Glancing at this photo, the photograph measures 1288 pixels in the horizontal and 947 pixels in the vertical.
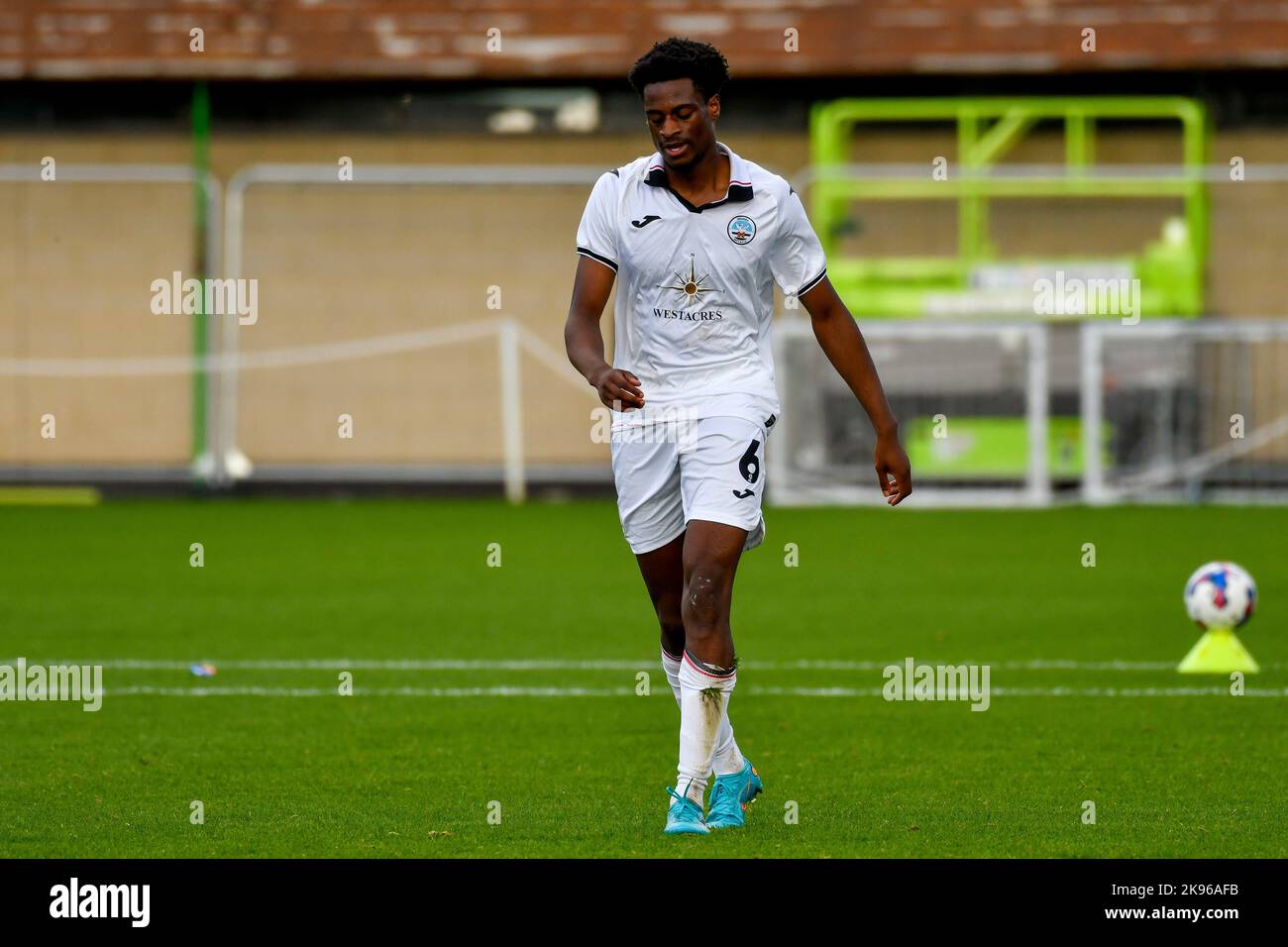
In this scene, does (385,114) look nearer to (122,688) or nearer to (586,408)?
(586,408)

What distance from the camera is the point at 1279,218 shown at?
2350 cm

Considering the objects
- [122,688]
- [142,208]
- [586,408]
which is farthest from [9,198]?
[122,688]

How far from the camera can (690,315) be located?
6590 millimetres

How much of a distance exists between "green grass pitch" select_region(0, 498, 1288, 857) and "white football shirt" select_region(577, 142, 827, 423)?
131 cm

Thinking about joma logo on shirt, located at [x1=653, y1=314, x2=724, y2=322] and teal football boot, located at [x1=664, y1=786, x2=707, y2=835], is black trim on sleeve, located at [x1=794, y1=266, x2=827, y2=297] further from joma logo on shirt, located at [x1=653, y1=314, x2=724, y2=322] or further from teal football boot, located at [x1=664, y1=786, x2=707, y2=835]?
teal football boot, located at [x1=664, y1=786, x2=707, y2=835]

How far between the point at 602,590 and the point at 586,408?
1008 centimetres

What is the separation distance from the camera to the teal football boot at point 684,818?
639 cm

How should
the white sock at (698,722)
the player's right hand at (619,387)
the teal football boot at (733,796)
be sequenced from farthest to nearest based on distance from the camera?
the teal football boot at (733,796)
the white sock at (698,722)
the player's right hand at (619,387)

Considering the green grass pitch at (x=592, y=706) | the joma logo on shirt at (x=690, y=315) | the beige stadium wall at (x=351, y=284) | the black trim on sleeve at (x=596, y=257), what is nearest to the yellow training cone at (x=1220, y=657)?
the green grass pitch at (x=592, y=706)

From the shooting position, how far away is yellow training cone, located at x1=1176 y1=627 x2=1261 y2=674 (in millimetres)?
10297

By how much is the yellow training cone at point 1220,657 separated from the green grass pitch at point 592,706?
17 cm

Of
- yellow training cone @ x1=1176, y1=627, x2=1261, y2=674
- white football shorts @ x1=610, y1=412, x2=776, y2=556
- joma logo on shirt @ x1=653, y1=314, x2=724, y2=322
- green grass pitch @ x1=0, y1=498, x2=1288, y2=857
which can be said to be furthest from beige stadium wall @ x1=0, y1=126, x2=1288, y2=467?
joma logo on shirt @ x1=653, y1=314, x2=724, y2=322

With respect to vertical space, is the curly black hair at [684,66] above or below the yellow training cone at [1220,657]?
above

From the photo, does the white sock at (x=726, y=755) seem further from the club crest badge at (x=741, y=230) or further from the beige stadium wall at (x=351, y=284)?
the beige stadium wall at (x=351, y=284)
